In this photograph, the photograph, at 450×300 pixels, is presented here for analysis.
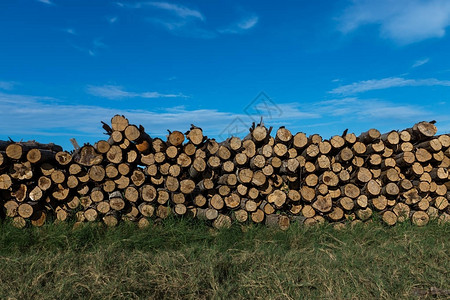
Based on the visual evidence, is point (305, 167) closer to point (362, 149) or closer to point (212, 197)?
point (362, 149)

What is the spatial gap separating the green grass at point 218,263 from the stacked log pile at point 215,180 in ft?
1.14

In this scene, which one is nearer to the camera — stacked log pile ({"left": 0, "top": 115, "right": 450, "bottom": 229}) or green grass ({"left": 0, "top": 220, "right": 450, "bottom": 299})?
green grass ({"left": 0, "top": 220, "right": 450, "bottom": 299})

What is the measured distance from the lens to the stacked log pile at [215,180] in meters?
5.97

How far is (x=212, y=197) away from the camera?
6.12 m

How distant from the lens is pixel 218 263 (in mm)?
4418

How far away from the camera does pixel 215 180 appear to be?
6.31 metres

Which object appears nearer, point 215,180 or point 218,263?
point 218,263

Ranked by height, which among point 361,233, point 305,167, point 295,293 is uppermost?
point 305,167

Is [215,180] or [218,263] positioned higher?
[215,180]

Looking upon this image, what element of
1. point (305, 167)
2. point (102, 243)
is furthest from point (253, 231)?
point (102, 243)

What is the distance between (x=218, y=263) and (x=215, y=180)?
207 centimetres

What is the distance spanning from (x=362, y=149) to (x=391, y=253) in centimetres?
217

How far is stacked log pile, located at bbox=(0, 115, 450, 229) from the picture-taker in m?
5.97

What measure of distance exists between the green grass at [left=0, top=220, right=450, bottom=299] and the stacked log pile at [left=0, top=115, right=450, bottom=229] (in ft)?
1.14
